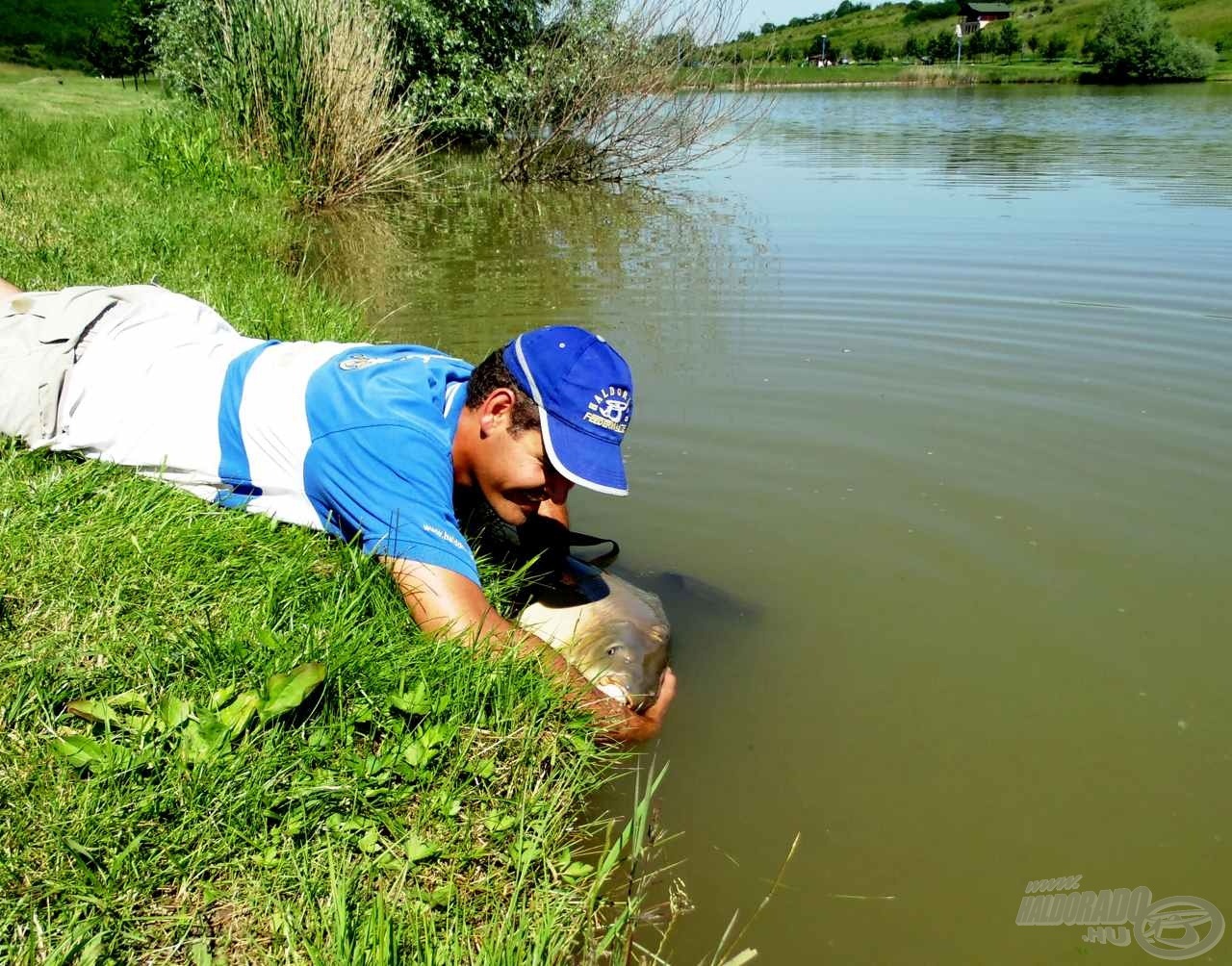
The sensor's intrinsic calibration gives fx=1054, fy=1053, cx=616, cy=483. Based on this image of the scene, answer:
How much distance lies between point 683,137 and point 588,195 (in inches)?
88.7

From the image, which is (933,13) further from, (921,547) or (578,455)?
(578,455)

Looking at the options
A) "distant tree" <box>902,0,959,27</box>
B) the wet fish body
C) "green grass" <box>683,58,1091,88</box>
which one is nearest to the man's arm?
the wet fish body

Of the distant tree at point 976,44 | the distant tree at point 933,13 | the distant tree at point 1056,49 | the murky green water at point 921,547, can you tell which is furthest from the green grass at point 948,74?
the murky green water at point 921,547

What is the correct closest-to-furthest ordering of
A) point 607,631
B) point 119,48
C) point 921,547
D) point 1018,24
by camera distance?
point 607,631, point 921,547, point 119,48, point 1018,24

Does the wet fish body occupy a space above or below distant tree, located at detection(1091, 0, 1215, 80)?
below

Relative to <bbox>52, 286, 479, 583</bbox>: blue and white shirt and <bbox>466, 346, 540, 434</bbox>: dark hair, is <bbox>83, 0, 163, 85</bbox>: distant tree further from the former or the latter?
<bbox>466, 346, 540, 434</bbox>: dark hair

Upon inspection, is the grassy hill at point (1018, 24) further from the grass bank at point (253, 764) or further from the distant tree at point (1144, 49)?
the grass bank at point (253, 764)

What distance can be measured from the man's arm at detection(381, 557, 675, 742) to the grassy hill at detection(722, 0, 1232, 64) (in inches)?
1892

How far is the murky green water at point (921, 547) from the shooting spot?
289cm

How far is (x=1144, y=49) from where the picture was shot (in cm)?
6331

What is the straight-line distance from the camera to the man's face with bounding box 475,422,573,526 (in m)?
2.99

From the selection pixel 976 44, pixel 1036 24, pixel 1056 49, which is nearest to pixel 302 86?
pixel 1056 49

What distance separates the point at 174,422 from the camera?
11.4ft

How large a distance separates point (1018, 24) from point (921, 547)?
107163 millimetres
